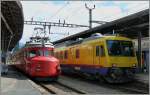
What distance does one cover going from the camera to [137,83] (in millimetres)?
23891

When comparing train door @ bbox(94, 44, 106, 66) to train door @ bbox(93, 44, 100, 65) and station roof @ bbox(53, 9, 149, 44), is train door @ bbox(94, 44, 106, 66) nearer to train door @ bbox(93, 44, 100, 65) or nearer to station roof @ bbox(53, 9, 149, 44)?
train door @ bbox(93, 44, 100, 65)

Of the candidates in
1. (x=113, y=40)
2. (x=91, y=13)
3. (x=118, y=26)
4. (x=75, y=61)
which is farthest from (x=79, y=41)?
(x=91, y=13)

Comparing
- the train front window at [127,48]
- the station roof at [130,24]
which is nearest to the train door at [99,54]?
the train front window at [127,48]

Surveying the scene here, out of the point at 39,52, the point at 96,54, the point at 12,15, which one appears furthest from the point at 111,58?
the point at 12,15

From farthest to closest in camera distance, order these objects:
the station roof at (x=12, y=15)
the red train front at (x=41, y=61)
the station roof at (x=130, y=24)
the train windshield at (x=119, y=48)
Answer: the station roof at (x=12, y=15)
the station roof at (x=130, y=24)
the red train front at (x=41, y=61)
the train windshield at (x=119, y=48)

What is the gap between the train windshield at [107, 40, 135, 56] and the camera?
23.1 meters

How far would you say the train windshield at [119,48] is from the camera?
75.8ft

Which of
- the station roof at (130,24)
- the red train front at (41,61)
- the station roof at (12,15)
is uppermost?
the station roof at (12,15)

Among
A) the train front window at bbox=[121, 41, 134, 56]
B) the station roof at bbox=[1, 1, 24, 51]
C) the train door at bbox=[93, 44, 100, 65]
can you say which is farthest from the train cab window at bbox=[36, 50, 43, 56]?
the train front window at bbox=[121, 41, 134, 56]

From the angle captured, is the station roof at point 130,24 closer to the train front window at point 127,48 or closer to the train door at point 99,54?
the train front window at point 127,48

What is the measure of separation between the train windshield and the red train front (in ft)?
11.9

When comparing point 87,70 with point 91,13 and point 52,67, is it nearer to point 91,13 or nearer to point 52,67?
point 52,67

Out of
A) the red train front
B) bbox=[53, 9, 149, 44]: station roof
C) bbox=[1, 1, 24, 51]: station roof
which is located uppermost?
bbox=[1, 1, 24, 51]: station roof

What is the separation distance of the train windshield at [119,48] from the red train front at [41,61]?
3.63m
